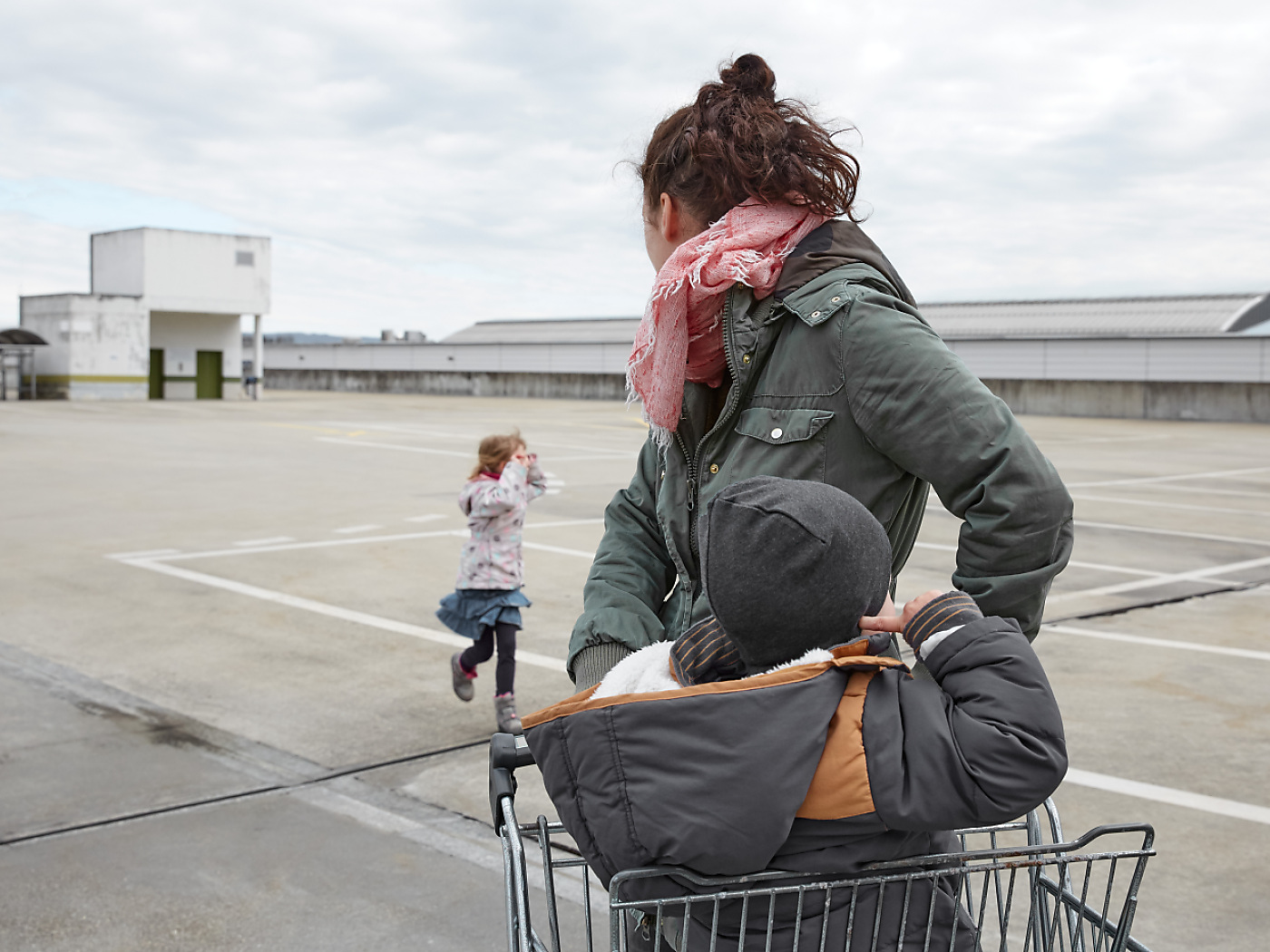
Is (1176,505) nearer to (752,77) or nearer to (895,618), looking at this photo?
(752,77)

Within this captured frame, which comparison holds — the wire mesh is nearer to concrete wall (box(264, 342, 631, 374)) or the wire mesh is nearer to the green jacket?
the green jacket

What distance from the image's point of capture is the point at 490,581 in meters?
5.59

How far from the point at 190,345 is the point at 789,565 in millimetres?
47311

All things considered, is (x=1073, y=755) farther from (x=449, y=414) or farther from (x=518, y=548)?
(x=449, y=414)

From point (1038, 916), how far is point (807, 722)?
2.45 ft

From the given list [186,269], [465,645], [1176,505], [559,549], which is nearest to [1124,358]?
[1176,505]

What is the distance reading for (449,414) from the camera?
34531 mm

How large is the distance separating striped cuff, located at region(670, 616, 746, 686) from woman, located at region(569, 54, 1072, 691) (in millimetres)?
236

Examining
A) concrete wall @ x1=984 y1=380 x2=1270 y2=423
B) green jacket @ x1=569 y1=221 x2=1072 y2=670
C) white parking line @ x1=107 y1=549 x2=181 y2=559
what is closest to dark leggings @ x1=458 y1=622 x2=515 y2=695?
green jacket @ x1=569 y1=221 x2=1072 y2=670

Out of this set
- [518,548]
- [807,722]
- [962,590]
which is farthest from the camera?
[518,548]

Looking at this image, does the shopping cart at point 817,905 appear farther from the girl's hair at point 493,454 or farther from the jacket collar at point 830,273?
the girl's hair at point 493,454

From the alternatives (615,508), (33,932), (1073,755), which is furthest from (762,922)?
(1073,755)

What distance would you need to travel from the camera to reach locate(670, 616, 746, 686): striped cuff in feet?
5.39

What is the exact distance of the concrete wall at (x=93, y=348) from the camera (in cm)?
4134
